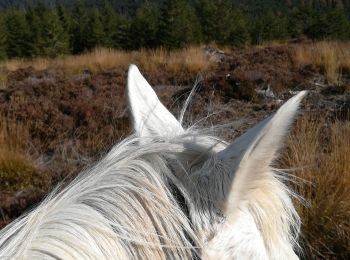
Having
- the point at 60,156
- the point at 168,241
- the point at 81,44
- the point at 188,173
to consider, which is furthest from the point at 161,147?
the point at 81,44

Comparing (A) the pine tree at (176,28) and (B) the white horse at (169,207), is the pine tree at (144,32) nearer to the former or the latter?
(A) the pine tree at (176,28)

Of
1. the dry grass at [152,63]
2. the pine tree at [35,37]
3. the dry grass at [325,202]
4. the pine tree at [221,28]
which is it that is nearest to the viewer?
the dry grass at [325,202]

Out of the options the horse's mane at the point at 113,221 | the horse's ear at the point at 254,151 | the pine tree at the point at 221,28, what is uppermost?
the horse's ear at the point at 254,151

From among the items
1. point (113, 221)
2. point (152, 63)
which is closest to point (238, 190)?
point (113, 221)

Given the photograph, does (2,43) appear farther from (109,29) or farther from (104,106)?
(104,106)

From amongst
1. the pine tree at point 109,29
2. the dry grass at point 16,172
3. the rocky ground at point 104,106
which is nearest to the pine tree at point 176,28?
the pine tree at point 109,29

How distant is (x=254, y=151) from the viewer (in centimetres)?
62

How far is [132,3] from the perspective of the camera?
154 m

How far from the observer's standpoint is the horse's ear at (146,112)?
1159 millimetres

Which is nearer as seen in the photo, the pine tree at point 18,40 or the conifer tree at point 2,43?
the conifer tree at point 2,43

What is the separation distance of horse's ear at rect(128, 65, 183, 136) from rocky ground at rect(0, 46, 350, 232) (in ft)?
6.12

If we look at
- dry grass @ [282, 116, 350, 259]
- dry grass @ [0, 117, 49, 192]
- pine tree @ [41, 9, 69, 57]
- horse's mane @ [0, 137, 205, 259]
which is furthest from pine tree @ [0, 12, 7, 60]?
horse's mane @ [0, 137, 205, 259]

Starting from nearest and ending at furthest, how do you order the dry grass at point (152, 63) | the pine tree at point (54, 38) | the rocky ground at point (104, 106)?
the rocky ground at point (104, 106), the dry grass at point (152, 63), the pine tree at point (54, 38)

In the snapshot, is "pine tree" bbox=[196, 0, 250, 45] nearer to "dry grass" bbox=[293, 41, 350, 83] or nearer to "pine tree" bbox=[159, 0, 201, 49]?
"pine tree" bbox=[159, 0, 201, 49]
